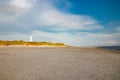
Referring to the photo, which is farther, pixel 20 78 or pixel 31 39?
pixel 31 39

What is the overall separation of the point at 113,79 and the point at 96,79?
0.67 meters

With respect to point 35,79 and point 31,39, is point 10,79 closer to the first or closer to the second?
point 35,79

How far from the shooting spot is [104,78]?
233 inches

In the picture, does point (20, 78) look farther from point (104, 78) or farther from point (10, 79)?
point (104, 78)

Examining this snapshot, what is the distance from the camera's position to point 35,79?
5.88m

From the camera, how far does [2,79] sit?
19.3ft

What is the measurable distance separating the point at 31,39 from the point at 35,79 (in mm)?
60975

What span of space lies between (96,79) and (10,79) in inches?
138

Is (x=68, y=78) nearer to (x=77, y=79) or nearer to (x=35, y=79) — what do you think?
(x=77, y=79)

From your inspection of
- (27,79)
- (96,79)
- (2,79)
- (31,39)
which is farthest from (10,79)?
(31,39)

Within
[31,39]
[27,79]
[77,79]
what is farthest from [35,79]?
[31,39]

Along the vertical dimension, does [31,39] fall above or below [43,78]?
above

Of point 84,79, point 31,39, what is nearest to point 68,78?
point 84,79

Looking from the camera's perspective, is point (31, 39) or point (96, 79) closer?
point (96, 79)
